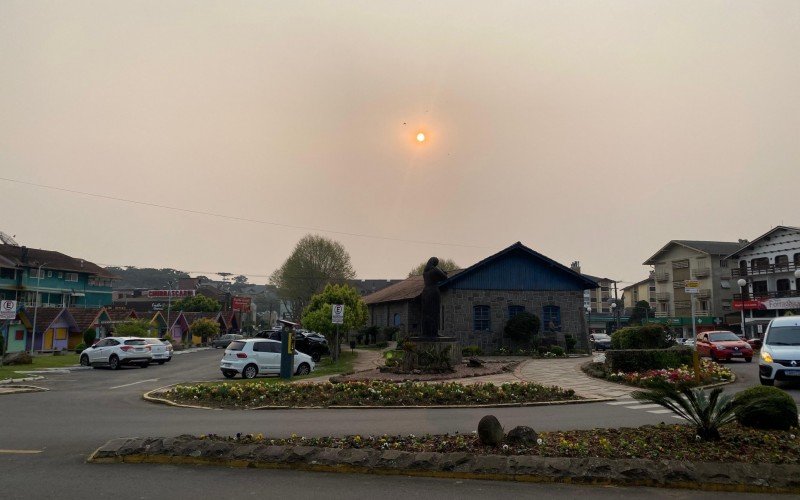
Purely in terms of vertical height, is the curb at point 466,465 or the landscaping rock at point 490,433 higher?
the landscaping rock at point 490,433

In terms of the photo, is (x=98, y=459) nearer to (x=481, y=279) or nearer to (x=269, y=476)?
(x=269, y=476)

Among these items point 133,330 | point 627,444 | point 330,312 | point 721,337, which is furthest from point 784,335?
point 133,330

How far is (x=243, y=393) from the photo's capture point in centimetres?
1525

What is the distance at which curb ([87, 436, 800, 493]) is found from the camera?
662 centimetres

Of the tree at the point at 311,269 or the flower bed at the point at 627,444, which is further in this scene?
the tree at the point at 311,269

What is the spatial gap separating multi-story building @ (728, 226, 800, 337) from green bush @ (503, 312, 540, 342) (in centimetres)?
→ 3515

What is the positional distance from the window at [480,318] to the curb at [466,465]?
26196mm

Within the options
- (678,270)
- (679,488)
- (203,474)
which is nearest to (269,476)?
(203,474)

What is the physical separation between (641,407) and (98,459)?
11.1m

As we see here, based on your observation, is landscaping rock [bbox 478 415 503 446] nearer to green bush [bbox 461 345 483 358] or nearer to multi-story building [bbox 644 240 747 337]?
green bush [bbox 461 345 483 358]

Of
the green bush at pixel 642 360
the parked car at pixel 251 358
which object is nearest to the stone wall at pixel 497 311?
the parked car at pixel 251 358

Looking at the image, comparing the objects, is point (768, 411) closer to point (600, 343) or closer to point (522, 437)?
point (522, 437)

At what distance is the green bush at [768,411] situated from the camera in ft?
28.3

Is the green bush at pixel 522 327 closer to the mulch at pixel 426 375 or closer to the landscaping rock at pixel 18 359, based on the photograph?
the mulch at pixel 426 375
